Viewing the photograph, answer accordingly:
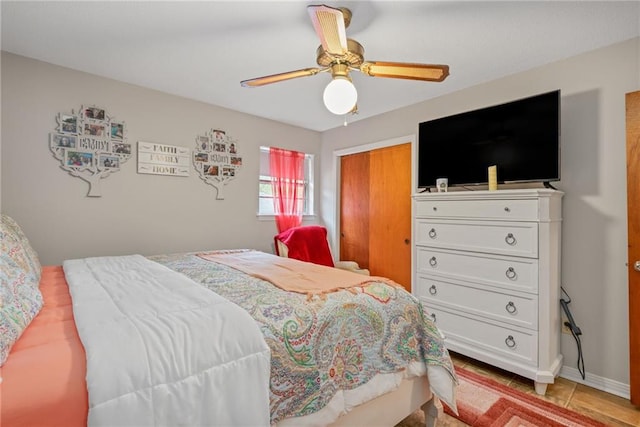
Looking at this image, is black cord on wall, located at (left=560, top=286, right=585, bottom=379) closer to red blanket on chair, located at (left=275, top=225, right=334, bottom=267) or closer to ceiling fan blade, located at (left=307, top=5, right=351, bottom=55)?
red blanket on chair, located at (left=275, top=225, right=334, bottom=267)

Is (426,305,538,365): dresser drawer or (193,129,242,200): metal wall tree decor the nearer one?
(426,305,538,365): dresser drawer

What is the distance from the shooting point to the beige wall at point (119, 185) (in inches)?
92.2

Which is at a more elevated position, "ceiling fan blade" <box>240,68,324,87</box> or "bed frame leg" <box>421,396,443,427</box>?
"ceiling fan blade" <box>240,68,324,87</box>

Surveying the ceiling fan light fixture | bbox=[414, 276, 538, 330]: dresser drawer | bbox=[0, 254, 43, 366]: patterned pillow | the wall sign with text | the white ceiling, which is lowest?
bbox=[414, 276, 538, 330]: dresser drawer

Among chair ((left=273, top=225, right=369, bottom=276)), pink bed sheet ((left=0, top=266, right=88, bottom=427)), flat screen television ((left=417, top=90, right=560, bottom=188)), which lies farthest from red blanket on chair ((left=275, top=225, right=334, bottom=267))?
pink bed sheet ((left=0, top=266, right=88, bottom=427))

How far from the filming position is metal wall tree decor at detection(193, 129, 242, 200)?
128 inches

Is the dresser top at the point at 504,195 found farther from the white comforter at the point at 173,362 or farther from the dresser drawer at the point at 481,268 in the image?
the white comforter at the point at 173,362

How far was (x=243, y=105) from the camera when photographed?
335 cm

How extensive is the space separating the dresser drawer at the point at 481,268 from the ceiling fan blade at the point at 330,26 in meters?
1.83

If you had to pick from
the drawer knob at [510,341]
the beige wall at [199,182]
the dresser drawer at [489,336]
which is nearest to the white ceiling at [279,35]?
the beige wall at [199,182]

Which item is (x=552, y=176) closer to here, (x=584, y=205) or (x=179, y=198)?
(x=584, y=205)

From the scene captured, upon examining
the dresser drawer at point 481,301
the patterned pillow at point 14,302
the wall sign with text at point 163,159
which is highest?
the wall sign with text at point 163,159

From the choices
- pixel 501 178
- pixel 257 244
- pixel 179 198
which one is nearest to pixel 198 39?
pixel 179 198

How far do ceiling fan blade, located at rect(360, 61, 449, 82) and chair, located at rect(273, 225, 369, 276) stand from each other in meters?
2.12
